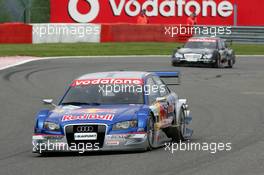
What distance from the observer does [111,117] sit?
12.0 metres

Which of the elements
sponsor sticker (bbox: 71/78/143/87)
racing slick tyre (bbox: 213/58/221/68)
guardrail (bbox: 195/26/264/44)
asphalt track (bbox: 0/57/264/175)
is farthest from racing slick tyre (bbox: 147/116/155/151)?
guardrail (bbox: 195/26/264/44)

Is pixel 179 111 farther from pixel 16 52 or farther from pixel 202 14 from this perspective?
pixel 202 14

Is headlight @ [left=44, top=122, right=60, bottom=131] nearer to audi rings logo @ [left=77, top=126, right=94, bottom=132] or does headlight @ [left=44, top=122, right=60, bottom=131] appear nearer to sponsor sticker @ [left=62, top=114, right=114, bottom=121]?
sponsor sticker @ [left=62, top=114, right=114, bottom=121]

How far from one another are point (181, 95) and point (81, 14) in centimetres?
3025

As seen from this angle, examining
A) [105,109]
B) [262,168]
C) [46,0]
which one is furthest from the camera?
[46,0]

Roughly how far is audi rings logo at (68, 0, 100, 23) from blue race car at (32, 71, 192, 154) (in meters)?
39.1

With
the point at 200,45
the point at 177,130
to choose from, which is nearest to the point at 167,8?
the point at 200,45

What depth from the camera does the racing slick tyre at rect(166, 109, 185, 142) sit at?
13.4 meters

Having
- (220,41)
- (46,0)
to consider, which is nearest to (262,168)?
(220,41)

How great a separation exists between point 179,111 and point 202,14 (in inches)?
1554

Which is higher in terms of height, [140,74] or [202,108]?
[140,74]

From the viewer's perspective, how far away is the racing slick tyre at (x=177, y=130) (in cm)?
1341

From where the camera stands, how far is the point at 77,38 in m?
45.8

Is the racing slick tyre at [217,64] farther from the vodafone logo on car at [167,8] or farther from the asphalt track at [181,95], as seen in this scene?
the vodafone logo on car at [167,8]
